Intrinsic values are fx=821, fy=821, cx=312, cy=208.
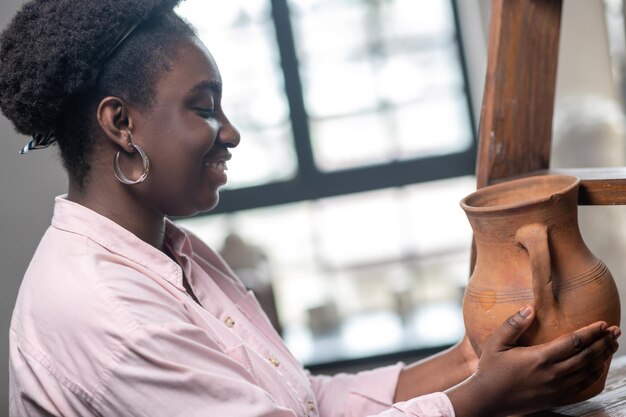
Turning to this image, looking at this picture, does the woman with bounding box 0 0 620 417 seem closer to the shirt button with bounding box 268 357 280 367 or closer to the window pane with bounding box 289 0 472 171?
the shirt button with bounding box 268 357 280 367

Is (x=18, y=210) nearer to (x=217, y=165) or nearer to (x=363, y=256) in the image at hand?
(x=363, y=256)

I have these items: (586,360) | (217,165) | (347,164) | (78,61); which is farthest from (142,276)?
(347,164)

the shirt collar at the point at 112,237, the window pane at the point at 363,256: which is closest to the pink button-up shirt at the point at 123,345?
the shirt collar at the point at 112,237

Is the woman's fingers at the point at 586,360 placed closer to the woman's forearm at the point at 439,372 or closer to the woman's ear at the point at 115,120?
the woman's forearm at the point at 439,372

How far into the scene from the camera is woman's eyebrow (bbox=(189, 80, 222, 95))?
146cm

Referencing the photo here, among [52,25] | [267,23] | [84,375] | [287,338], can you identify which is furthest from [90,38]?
[287,338]

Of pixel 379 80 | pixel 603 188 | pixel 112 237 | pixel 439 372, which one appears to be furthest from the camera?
pixel 379 80

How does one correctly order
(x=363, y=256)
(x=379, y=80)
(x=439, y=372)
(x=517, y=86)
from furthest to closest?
(x=363, y=256)
(x=379, y=80)
(x=439, y=372)
(x=517, y=86)

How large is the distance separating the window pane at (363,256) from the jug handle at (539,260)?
10.5 feet

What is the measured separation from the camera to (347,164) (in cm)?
439

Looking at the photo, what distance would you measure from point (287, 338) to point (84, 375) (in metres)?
3.28

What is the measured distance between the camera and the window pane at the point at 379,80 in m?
4.31

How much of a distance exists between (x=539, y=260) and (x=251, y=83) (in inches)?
133

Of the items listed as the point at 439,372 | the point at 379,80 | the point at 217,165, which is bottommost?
the point at 439,372
